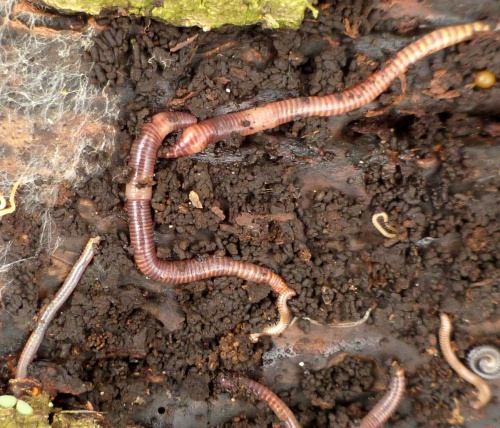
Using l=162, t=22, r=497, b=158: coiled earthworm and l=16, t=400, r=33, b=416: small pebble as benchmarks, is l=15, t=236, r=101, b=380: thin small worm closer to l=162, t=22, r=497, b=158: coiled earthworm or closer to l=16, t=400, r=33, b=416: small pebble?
l=16, t=400, r=33, b=416: small pebble

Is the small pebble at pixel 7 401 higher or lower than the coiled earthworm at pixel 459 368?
lower

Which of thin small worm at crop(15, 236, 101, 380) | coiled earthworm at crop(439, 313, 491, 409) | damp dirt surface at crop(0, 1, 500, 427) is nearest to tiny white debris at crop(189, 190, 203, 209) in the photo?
damp dirt surface at crop(0, 1, 500, 427)

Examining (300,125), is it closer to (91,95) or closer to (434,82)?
(434,82)

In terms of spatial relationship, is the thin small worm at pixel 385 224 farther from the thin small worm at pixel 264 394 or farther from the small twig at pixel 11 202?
the small twig at pixel 11 202

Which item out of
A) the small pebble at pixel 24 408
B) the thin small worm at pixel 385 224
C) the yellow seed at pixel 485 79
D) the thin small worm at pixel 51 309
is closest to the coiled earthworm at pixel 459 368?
the thin small worm at pixel 385 224

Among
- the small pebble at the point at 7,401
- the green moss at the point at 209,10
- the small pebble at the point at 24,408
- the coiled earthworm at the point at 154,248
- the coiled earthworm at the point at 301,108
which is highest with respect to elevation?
the green moss at the point at 209,10

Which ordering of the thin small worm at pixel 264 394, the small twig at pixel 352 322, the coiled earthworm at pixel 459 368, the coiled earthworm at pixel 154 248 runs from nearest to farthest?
the coiled earthworm at pixel 154 248 < the coiled earthworm at pixel 459 368 < the small twig at pixel 352 322 < the thin small worm at pixel 264 394

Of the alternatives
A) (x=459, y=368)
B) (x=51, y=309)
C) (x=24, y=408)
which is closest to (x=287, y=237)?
(x=459, y=368)
